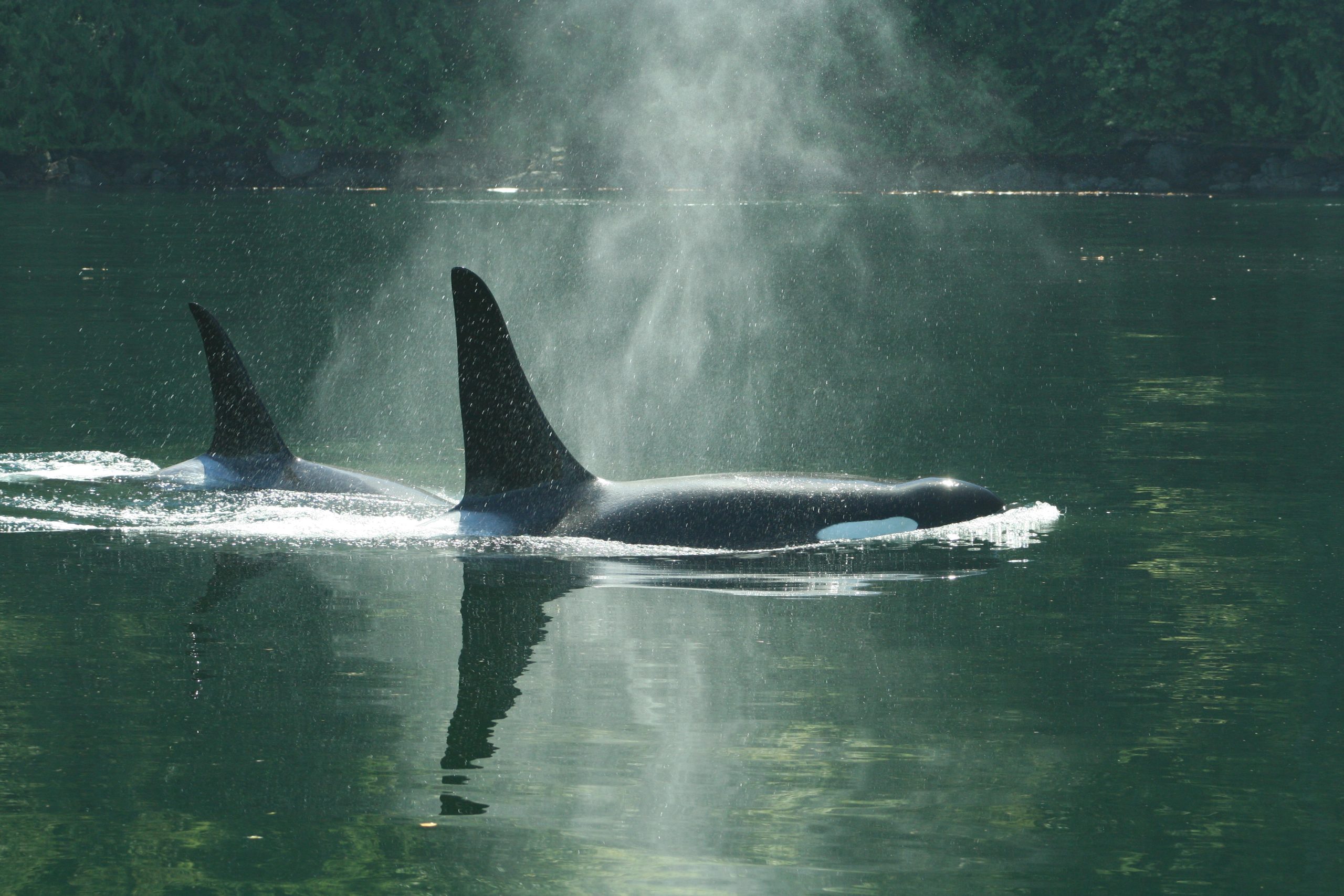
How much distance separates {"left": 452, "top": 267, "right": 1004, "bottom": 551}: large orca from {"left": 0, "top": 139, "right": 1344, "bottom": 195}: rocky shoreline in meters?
77.5

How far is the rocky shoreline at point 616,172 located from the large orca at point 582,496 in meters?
77.5

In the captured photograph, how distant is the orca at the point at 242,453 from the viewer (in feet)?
41.9

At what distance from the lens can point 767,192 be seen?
9119 centimetres

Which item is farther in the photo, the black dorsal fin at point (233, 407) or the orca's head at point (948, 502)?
the black dorsal fin at point (233, 407)

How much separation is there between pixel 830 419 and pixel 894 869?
12243 mm

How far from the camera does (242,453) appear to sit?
13.2 meters

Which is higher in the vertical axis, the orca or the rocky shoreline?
the rocky shoreline

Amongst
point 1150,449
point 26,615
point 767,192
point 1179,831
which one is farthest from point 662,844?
point 767,192

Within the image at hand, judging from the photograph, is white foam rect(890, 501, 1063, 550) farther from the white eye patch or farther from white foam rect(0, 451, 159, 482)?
white foam rect(0, 451, 159, 482)

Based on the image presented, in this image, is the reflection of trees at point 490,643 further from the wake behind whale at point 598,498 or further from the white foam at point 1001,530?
the white foam at point 1001,530

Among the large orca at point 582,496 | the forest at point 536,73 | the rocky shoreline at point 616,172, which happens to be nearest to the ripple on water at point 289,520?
the large orca at point 582,496

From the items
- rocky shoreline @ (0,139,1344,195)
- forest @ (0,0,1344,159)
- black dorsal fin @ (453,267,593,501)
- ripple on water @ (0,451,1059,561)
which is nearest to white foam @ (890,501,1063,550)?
ripple on water @ (0,451,1059,561)

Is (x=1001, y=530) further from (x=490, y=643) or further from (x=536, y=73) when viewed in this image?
(x=536, y=73)

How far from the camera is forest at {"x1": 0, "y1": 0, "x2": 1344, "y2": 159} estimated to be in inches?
3661
